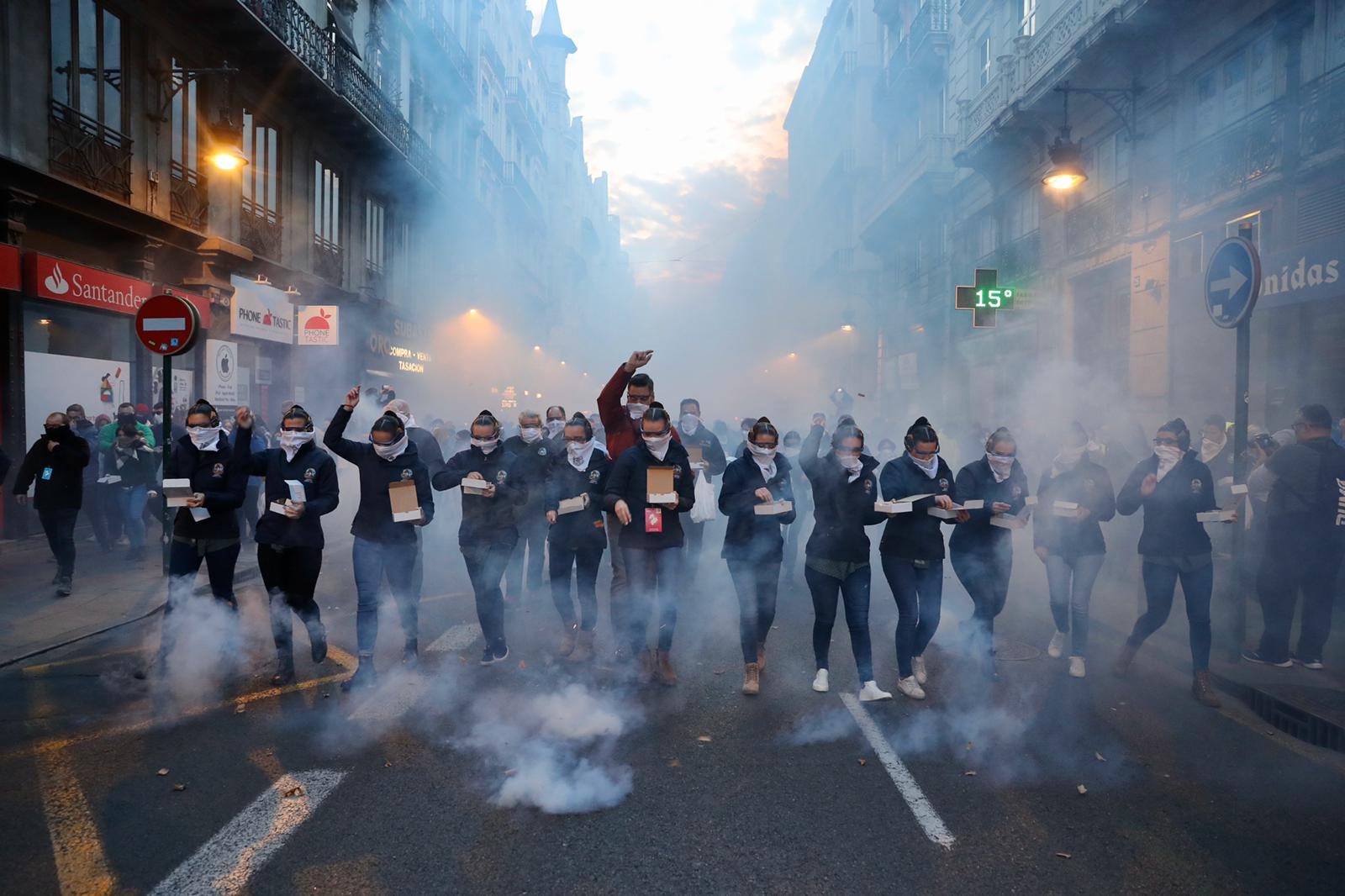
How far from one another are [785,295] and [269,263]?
4427cm

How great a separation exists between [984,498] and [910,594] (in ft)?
2.73

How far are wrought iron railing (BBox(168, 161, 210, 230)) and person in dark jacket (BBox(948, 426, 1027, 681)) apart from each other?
12501 millimetres

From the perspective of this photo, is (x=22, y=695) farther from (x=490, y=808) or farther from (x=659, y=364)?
(x=659, y=364)

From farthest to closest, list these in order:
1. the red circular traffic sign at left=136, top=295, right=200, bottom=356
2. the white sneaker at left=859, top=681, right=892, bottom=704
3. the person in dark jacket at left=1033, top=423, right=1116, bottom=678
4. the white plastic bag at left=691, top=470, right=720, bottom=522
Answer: the red circular traffic sign at left=136, top=295, right=200, bottom=356 < the white plastic bag at left=691, top=470, right=720, bottom=522 < the person in dark jacket at left=1033, top=423, right=1116, bottom=678 < the white sneaker at left=859, top=681, right=892, bottom=704

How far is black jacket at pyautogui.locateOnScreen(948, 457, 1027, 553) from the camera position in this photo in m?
5.11

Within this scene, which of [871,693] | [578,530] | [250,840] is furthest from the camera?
[578,530]

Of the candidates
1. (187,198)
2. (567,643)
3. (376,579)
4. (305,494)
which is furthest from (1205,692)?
(187,198)

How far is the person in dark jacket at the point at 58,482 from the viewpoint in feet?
23.5

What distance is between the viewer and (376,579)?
5.00 metres

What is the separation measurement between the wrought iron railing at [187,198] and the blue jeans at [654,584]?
1127 cm

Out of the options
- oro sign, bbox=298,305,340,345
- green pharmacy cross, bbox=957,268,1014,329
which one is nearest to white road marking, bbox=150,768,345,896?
green pharmacy cross, bbox=957,268,1014,329

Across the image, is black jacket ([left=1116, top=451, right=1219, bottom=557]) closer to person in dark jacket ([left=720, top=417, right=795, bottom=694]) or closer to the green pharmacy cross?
person in dark jacket ([left=720, top=417, right=795, bottom=694])

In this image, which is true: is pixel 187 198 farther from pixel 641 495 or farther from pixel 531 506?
pixel 641 495

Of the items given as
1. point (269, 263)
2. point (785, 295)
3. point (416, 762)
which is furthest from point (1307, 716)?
point (785, 295)
